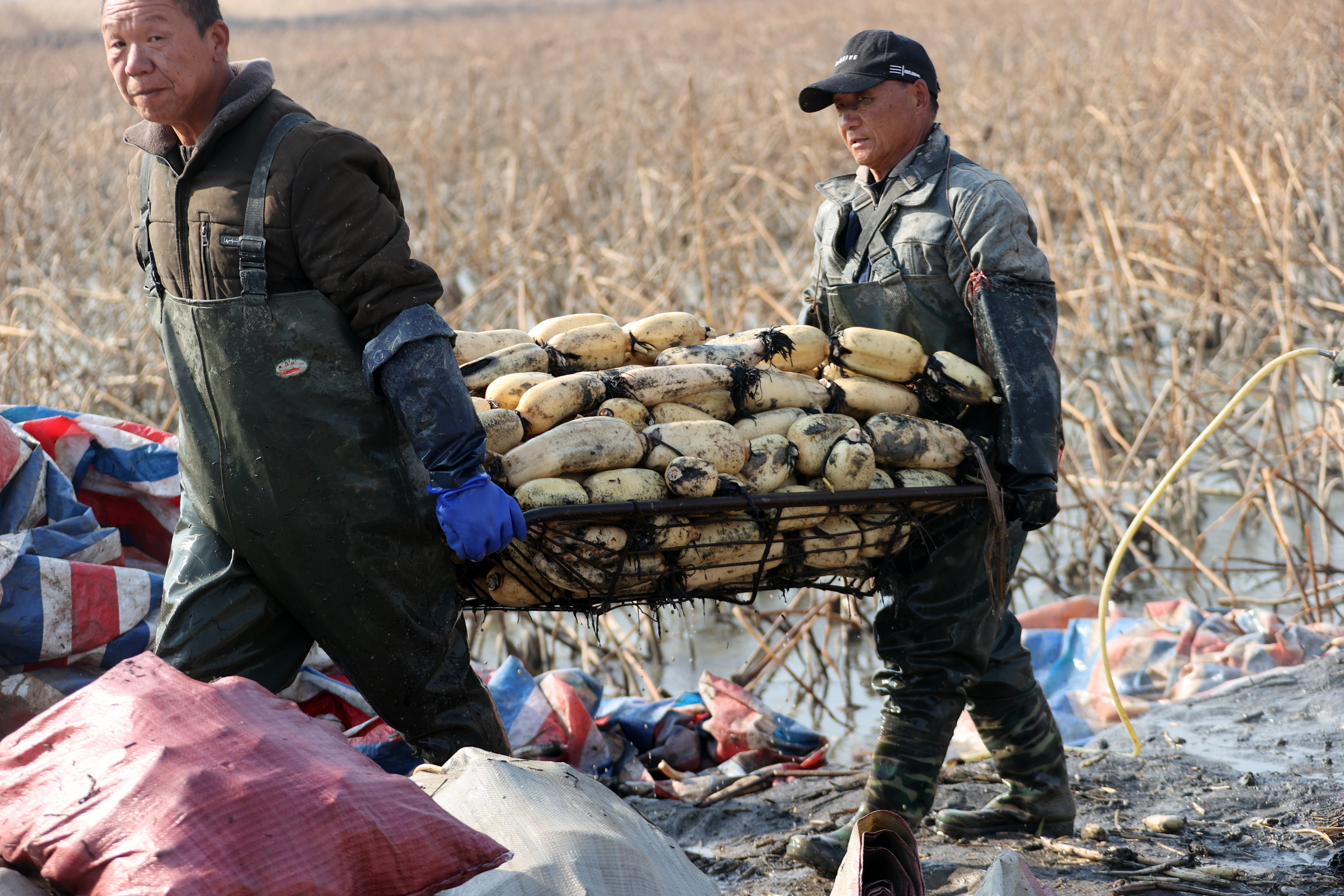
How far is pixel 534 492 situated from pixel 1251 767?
2.39 m

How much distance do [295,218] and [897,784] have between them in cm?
184

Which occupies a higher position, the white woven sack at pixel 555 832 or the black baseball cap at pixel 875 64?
the black baseball cap at pixel 875 64

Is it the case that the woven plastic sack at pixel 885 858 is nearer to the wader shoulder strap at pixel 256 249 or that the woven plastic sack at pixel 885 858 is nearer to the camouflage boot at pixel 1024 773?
the camouflage boot at pixel 1024 773

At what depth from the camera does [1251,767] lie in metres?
3.53

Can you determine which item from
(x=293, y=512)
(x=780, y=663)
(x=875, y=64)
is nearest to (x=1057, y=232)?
(x=780, y=663)

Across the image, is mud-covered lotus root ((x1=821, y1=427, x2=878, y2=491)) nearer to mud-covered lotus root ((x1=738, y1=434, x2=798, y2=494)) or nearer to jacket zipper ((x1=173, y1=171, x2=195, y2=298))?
mud-covered lotus root ((x1=738, y1=434, x2=798, y2=494))

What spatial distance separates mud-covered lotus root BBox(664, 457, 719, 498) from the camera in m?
2.41

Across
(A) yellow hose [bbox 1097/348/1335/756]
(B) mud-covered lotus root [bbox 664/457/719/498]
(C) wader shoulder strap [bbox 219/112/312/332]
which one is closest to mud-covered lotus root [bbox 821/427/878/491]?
(B) mud-covered lotus root [bbox 664/457/719/498]

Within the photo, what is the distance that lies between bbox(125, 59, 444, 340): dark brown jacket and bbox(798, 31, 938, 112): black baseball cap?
1136 millimetres

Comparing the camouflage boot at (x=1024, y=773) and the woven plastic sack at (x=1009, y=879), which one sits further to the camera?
the camouflage boot at (x=1024, y=773)

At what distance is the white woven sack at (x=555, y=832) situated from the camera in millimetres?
1936

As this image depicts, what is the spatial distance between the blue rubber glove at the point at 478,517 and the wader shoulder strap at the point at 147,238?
2.37 feet

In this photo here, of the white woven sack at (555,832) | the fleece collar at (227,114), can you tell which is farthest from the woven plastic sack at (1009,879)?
Result: the fleece collar at (227,114)

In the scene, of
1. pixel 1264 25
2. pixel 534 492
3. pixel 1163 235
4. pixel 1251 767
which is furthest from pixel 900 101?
pixel 1264 25
